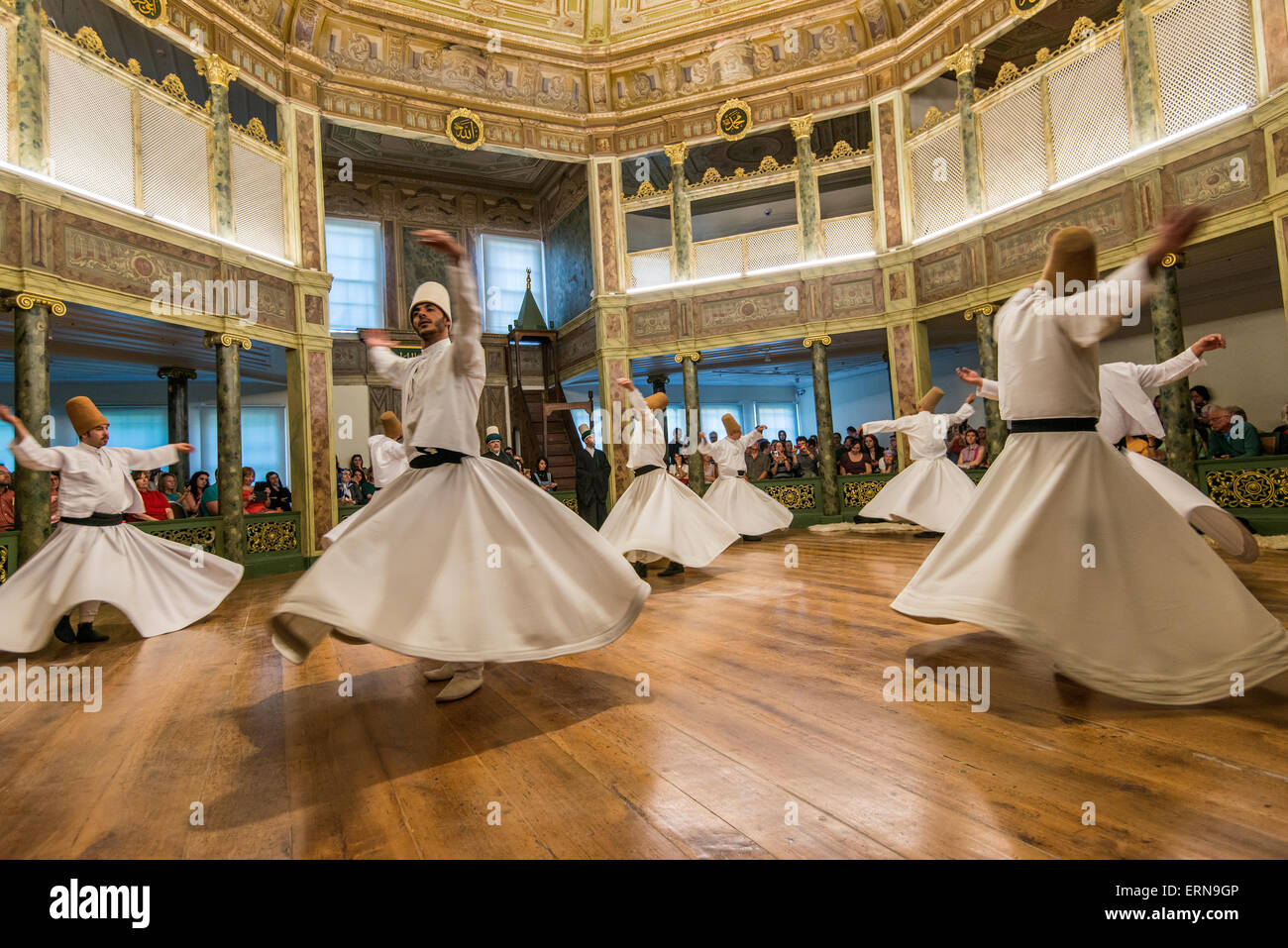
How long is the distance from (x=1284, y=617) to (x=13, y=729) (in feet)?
17.7

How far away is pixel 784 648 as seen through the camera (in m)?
3.29

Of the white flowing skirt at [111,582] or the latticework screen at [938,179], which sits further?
the latticework screen at [938,179]

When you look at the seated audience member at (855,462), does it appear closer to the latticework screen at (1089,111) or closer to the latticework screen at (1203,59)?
the latticework screen at (1089,111)

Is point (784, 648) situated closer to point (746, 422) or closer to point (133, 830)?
point (133, 830)

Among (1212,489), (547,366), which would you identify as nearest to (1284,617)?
(1212,489)

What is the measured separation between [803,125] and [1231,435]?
7.57 m

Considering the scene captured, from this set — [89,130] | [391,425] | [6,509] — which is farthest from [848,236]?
[6,509]

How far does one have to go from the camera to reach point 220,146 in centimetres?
871

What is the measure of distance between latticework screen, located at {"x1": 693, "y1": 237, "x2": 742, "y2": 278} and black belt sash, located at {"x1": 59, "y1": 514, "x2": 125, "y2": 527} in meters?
9.31

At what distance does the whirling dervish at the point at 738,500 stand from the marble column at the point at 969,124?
4.51 meters

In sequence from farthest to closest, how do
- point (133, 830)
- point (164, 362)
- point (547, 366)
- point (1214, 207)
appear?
point (547, 366) < point (164, 362) < point (1214, 207) < point (133, 830)

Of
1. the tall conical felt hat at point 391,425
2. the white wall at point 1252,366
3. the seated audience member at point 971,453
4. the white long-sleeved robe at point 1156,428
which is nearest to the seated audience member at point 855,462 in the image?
the seated audience member at point 971,453

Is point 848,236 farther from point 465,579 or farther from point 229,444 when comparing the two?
point 465,579

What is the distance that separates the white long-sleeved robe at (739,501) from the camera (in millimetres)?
9000
